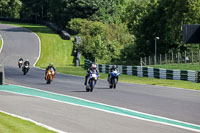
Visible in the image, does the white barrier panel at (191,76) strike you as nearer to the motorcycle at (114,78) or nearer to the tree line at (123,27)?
the motorcycle at (114,78)

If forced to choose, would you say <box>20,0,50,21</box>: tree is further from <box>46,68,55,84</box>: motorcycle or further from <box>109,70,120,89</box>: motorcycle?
<box>109,70,120,89</box>: motorcycle

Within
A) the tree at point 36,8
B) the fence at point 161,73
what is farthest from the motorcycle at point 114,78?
the tree at point 36,8

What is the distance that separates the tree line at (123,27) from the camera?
211ft

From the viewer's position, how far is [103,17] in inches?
3479

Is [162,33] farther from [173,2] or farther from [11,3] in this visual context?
[11,3]

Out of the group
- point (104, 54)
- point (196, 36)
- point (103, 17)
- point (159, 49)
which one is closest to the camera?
point (196, 36)

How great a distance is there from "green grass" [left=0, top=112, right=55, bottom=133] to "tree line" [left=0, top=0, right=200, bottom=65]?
5025 centimetres

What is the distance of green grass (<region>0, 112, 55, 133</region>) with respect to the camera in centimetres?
1116

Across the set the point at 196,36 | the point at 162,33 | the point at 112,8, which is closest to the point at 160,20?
the point at 162,33

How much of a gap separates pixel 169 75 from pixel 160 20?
32089 millimetres

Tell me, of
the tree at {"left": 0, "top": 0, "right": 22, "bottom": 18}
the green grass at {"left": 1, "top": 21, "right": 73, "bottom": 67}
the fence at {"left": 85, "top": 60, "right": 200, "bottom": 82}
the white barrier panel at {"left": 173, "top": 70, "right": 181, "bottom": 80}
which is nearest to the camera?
the fence at {"left": 85, "top": 60, "right": 200, "bottom": 82}

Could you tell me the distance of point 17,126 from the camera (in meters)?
11.8

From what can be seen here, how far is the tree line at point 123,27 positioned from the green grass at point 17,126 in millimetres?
50251

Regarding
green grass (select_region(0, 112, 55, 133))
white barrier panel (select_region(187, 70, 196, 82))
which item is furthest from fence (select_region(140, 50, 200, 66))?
green grass (select_region(0, 112, 55, 133))
